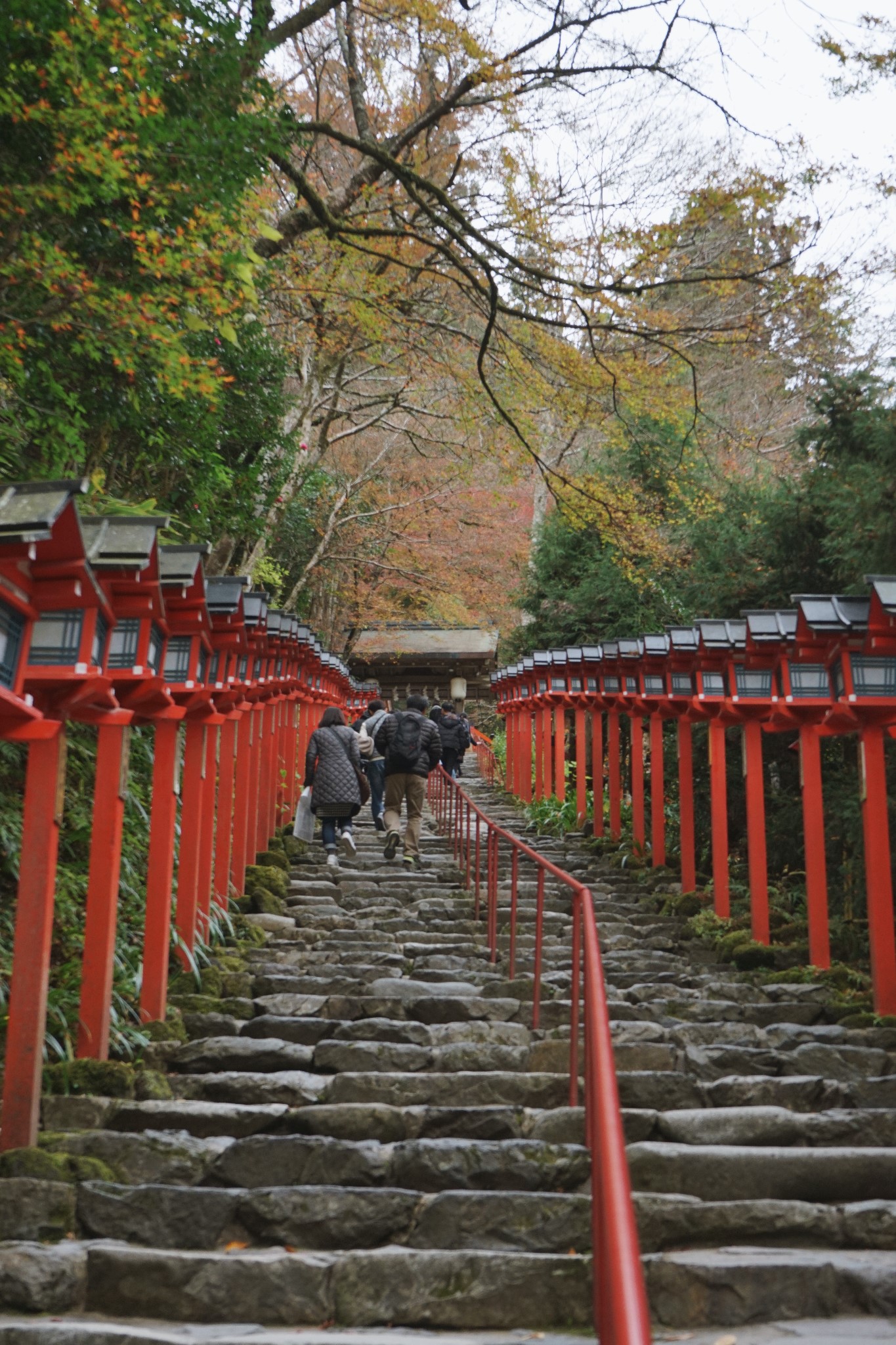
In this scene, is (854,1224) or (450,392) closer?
(854,1224)

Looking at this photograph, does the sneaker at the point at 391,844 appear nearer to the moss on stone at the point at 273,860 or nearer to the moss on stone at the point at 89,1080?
the moss on stone at the point at 273,860

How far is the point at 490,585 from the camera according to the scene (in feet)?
98.3

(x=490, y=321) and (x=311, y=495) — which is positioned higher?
(x=311, y=495)

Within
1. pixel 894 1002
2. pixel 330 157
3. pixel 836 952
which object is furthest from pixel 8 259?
pixel 330 157

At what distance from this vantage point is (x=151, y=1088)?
5.64m

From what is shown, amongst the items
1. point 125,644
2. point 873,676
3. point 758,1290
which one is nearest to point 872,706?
point 873,676

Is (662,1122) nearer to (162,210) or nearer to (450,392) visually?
(162,210)

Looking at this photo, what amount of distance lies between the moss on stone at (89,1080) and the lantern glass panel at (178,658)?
2636mm

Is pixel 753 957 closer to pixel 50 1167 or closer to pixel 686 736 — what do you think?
pixel 686 736

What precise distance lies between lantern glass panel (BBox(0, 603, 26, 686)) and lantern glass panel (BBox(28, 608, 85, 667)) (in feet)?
0.77

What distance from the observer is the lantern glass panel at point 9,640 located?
4574mm

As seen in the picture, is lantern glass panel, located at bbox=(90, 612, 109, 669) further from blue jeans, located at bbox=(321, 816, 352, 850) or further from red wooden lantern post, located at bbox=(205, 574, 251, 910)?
blue jeans, located at bbox=(321, 816, 352, 850)

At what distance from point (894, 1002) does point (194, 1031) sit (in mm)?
4606

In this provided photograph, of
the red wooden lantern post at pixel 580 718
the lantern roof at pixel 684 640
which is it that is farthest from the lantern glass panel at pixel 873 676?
the red wooden lantern post at pixel 580 718
